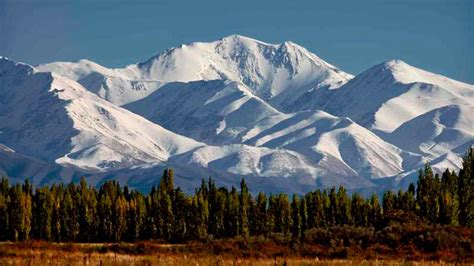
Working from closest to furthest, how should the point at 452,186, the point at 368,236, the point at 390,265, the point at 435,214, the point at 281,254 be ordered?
the point at 390,265 → the point at 281,254 → the point at 368,236 → the point at 435,214 → the point at 452,186

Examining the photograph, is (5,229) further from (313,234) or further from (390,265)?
(390,265)

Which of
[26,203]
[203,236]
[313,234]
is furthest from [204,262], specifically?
[26,203]

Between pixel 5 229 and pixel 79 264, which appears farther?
pixel 5 229

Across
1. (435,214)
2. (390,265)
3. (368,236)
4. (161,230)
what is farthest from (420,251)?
(161,230)

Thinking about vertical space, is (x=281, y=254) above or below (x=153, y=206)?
below

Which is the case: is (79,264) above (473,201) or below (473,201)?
below

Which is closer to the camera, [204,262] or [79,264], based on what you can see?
[79,264]

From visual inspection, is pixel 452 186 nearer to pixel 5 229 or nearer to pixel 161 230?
pixel 161 230

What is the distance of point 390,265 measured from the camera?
270 feet

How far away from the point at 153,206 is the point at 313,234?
66647 mm

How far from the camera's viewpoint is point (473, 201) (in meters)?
188

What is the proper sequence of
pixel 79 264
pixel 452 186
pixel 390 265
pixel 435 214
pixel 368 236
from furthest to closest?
pixel 452 186 < pixel 435 214 < pixel 368 236 < pixel 390 265 < pixel 79 264

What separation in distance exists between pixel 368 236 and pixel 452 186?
2886 inches

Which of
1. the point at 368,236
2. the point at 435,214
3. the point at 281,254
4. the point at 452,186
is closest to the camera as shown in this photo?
the point at 281,254
